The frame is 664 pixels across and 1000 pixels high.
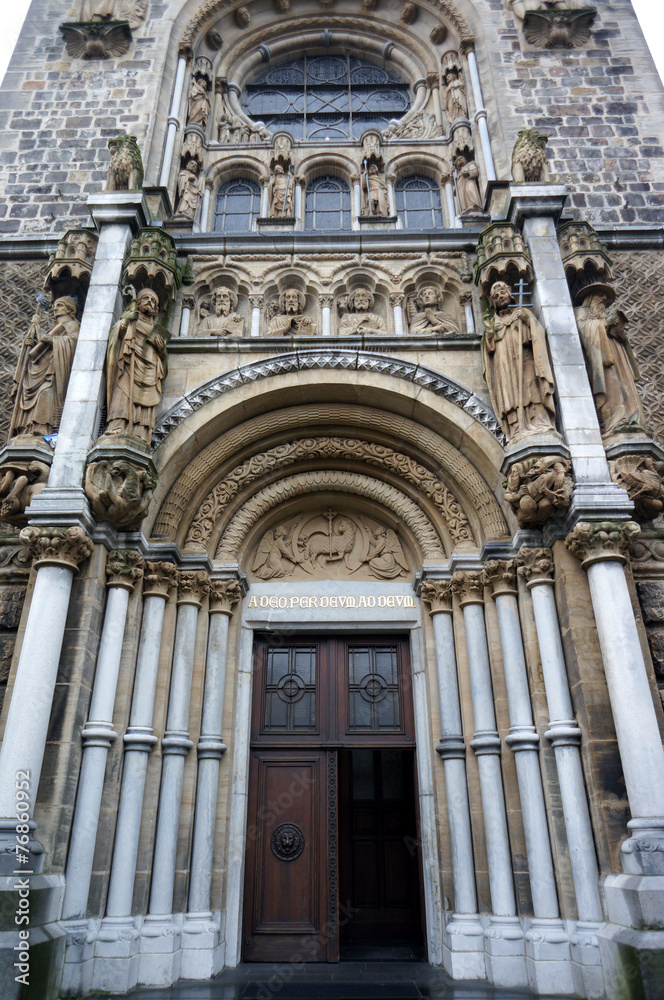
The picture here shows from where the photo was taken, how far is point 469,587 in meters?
7.42

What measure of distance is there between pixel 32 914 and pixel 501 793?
13.3 feet

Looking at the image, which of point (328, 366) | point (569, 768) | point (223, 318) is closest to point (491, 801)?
point (569, 768)

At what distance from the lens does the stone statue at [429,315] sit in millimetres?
8594

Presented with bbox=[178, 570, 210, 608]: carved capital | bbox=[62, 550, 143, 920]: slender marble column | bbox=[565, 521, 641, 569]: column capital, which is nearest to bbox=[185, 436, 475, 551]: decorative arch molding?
bbox=[178, 570, 210, 608]: carved capital

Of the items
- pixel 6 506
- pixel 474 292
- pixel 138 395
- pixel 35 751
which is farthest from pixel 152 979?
pixel 474 292

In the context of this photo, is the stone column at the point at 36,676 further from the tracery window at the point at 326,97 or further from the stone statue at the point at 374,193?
the tracery window at the point at 326,97

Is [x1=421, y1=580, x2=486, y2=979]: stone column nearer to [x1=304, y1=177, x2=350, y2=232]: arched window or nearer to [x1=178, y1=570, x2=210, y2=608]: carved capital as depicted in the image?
[x1=178, y1=570, x2=210, y2=608]: carved capital

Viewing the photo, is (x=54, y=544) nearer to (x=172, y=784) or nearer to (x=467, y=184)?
(x=172, y=784)

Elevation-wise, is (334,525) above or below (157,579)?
above

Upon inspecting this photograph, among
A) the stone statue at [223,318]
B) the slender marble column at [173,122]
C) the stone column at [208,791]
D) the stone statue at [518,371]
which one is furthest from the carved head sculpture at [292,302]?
the stone column at [208,791]

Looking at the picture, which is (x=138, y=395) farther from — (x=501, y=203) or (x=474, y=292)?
(x=501, y=203)

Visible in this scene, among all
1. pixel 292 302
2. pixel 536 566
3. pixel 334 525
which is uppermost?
pixel 292 302

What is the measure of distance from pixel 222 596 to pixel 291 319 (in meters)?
3.50

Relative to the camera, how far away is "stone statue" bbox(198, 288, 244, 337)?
8.68 m
